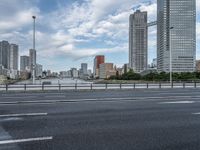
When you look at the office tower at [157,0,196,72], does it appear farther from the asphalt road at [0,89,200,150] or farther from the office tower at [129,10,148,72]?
the office tower at [129,10,148,72]

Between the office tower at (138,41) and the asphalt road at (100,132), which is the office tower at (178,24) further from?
the office tower at (138,41)

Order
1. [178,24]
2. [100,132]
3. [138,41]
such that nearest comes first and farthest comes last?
[100,132] → [178,24] → [138,41]

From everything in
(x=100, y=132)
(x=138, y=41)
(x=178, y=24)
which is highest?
(x=138, y=41)

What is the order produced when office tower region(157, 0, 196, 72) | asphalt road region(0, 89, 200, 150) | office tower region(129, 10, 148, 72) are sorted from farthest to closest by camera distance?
office tower region(129, 10, 148, 72), office tower region(157, 0, 196, 72), asphalt road region(0, 89, 200, 150)

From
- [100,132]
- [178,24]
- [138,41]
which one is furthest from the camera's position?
[138,41]

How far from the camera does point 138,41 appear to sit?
490 ft

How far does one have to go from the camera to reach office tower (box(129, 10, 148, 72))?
411 feet

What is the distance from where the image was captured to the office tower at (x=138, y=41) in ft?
411

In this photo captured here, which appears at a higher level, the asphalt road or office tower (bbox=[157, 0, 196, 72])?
office tower (bbox=[157, 0, 196, 72])

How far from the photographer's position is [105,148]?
18.9 feet

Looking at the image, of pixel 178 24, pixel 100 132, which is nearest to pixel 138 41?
pixel 178 24

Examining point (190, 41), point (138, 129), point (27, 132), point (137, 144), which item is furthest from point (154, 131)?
point (190, 41)

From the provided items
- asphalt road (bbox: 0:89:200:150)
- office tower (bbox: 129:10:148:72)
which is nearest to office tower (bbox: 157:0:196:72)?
asphalt road (bbox: 0:89:200:150)

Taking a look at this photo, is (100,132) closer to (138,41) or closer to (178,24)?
(178,24)
